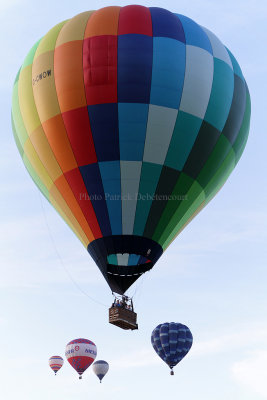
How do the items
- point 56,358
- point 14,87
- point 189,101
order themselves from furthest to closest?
1. point 56,358
2. point 14,87
3. point 189,101

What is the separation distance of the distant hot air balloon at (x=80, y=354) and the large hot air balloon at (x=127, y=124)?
16.7 m

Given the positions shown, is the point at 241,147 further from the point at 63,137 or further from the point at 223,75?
the point at 63,137

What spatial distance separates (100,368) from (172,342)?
735cm

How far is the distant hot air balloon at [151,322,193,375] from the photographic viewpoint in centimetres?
3312

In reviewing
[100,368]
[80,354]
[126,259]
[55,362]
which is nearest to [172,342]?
[80,354]

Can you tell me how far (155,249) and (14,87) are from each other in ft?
24.1

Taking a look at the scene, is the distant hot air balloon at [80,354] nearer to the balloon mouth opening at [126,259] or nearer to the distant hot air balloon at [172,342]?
the distant hot air balloon at [172,342]

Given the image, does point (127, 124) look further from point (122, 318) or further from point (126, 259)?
point (122, 318)

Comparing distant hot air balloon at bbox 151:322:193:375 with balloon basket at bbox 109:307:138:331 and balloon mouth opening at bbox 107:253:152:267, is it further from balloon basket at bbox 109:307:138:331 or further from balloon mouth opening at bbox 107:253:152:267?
balloon mouth opening at bbox 107:253:152:267

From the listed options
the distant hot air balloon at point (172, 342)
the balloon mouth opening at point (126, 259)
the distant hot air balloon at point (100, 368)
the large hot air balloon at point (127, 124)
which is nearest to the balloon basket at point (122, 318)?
the large hot air balloon at point (127, 124)

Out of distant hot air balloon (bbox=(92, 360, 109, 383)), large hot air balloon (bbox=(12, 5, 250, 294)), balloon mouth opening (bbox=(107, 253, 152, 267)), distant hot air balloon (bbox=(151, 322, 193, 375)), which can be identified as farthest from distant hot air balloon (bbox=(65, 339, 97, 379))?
balloon mouth opening (bbox=(107, 253, 152, 267))

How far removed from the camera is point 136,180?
20172mm

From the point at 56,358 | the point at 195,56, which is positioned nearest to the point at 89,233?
the point at 195,56

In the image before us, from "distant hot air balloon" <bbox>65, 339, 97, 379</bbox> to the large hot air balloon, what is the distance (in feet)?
54.8
